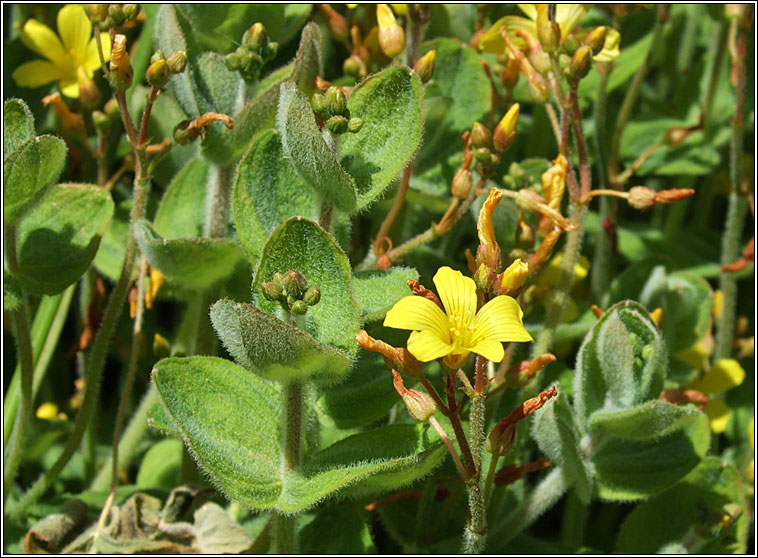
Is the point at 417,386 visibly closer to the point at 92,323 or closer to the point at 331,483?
the point at 331,483

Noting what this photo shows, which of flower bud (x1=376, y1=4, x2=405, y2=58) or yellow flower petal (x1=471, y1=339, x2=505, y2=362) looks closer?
yellow flower petal (x1=471, y1=339, x2=505, y2=362)

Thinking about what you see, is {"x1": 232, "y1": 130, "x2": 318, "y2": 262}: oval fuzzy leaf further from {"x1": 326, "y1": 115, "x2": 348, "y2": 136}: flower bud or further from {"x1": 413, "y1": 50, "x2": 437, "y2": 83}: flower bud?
{"x1": 413, "y1": 50, "x2": 437, "y2": 83}: flower bud

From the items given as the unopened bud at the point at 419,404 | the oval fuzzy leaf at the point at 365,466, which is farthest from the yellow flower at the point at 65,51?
the unopened bud at the point at 419,404

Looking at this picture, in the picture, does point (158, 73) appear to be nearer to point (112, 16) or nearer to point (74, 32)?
point (112, 16)

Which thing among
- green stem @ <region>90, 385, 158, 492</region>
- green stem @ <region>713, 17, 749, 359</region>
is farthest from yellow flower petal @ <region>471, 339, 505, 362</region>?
green stem @ <region>713, 17, 749, 359</region>

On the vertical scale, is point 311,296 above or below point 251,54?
below

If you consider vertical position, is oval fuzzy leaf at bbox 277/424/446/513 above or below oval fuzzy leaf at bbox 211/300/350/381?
below

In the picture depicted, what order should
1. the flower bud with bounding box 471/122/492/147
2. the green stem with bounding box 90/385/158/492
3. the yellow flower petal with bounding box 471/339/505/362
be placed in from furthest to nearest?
the green stem with bounding box 90/385/158/492 < the flower bud with bounding box 471/122/492/147 < the yellow flower petal with bounding box 471/339/505/362

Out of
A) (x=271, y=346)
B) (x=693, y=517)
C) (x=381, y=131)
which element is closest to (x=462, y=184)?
(x=381, y=131)
